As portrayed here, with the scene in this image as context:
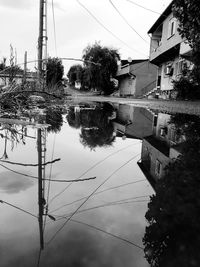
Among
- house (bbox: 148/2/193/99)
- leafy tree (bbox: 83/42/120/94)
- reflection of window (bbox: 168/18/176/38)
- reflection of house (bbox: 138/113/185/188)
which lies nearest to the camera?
→ reflection of house (bbox: 138/113/185/188)

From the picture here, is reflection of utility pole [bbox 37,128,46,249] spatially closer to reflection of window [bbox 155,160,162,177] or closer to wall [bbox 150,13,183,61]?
reflection of window [bbox 155,160,162,177]

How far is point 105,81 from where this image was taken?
5125 cm

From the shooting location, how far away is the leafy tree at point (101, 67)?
162ft

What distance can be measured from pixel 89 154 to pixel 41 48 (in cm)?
1529

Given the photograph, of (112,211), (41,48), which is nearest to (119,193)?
(112,211)

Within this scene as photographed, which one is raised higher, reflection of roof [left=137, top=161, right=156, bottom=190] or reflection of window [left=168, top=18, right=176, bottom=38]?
reflection of window [left=168, top=18, right=176, bottom=38]

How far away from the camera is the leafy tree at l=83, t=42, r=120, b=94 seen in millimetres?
49500

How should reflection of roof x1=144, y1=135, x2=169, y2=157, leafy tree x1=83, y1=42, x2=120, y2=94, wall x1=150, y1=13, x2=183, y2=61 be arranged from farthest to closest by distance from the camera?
leafy tree x1=83, y1=42, x2=120, y2=94, wall x1=150, y1=13, x2=183, y2=61, reflection of roof x1=144, y1=135, x2=169, y2=157

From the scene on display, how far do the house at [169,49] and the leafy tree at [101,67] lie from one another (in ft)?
64.7

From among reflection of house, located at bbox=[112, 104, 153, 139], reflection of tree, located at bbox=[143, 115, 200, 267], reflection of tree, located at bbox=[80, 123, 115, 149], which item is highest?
reflection of tree, located at bbox=[143, 115, 200, 267]

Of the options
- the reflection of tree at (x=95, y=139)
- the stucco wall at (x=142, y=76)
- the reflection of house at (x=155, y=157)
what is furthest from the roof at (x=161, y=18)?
the reflection of house at (x=155, y=157)

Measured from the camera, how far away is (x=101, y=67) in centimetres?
4916

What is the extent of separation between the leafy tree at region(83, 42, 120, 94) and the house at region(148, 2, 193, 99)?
64.7 feet

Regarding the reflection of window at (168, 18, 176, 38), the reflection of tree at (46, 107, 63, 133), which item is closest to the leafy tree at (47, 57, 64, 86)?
the reflection of window at (168, 18, 176, 38)
